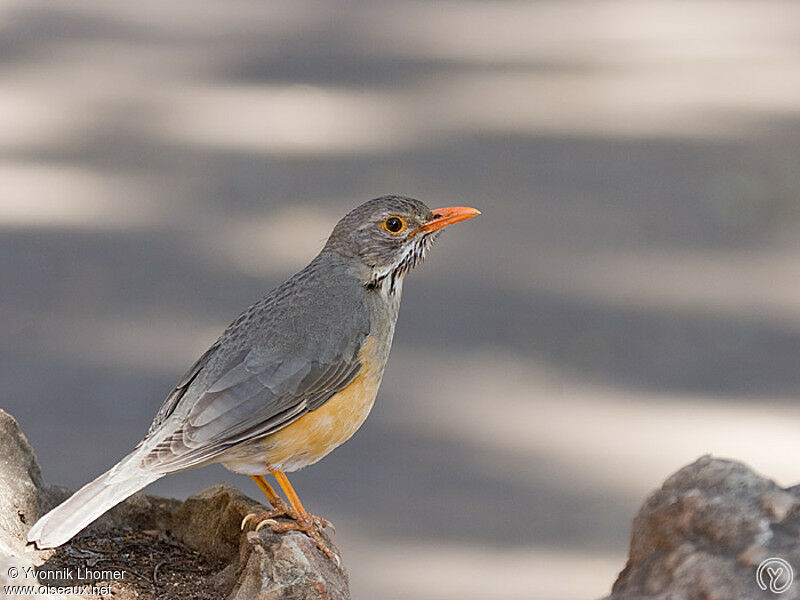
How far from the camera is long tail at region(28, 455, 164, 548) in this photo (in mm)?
1970

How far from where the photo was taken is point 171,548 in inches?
95.0

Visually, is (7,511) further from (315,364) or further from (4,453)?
(315,364)

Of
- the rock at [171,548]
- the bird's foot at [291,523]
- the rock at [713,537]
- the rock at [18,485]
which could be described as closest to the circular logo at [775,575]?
the rock at [713,537]

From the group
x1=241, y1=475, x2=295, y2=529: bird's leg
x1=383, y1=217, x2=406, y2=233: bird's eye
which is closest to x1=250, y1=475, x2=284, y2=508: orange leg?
x1=241, y1=475, x2=295, y2=529: bird's leg

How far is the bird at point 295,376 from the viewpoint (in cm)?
216

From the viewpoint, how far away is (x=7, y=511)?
7.43ft

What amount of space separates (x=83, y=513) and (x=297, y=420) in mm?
486

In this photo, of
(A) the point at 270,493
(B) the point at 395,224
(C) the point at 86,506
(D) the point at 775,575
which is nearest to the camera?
(D) the point at 775,575

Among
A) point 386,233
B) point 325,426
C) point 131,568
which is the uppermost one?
point 386,233

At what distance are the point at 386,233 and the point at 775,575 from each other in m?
1.19

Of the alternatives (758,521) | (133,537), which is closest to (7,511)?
(133,537)

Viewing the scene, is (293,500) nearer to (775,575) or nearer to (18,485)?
(18,485)

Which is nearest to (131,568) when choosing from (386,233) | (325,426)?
(325,426)

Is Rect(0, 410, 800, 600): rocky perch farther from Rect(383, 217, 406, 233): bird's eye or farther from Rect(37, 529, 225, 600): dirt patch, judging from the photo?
Rect(383, 217, 406, 233): bird's eye
